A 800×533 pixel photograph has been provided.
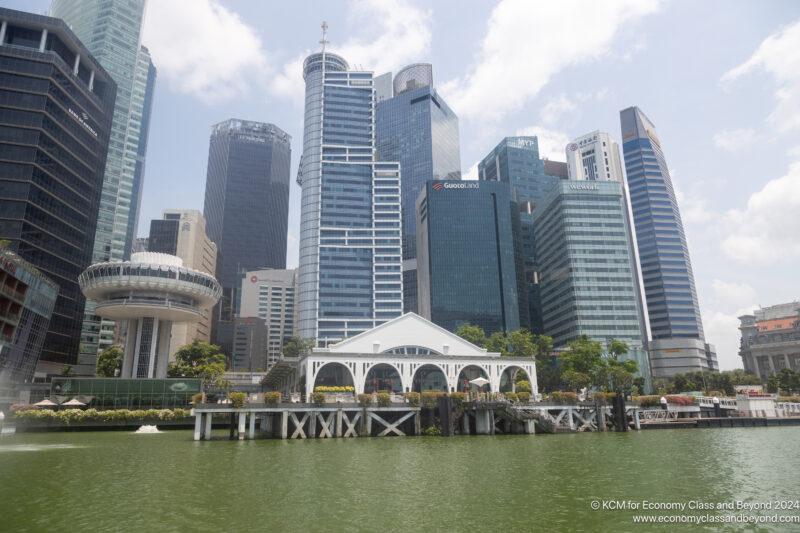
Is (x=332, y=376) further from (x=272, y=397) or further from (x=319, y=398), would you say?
(x=272, y=397)

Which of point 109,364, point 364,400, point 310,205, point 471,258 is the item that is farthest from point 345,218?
point 364,400

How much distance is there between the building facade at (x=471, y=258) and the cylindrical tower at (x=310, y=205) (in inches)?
1562

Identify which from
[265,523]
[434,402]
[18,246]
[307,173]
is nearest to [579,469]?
[265,523]

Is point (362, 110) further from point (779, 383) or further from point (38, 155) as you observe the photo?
point (779, 383)

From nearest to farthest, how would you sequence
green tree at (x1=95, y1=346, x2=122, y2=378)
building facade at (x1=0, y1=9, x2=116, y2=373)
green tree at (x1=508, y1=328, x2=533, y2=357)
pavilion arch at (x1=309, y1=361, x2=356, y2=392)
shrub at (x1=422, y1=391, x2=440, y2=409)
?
shrub at (x1=422, y1=391, x2=440, y2=409)
green tree at (x1=508, y1=328, x2=533, y2=357)
building facade at (x1=0, y1=9, x2=116, y2=373)
green tree at (x1=95, y1=346, x2=122, y2=378)
pavilion arch at (x1=309, y1=361, x2=356, y2=392)

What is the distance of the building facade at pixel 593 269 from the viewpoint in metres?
156

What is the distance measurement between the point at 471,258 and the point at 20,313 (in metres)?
139

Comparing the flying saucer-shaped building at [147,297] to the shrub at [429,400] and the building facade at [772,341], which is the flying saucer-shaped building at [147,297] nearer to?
the shrub at [429,400]

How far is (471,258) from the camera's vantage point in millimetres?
176125

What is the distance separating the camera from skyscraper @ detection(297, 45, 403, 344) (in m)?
168

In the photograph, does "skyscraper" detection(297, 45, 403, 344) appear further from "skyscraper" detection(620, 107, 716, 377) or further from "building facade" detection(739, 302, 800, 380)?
"building facade" detection(739, 302, 800, 380)

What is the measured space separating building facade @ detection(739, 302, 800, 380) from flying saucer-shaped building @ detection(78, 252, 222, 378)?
6811 inches

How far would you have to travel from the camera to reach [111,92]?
137125 mm

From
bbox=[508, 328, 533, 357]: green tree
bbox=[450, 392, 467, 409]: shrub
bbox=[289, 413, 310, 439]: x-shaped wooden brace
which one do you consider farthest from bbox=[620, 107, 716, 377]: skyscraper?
bbox=[289, 413, 310, 439]: x-shaped wooden brace
